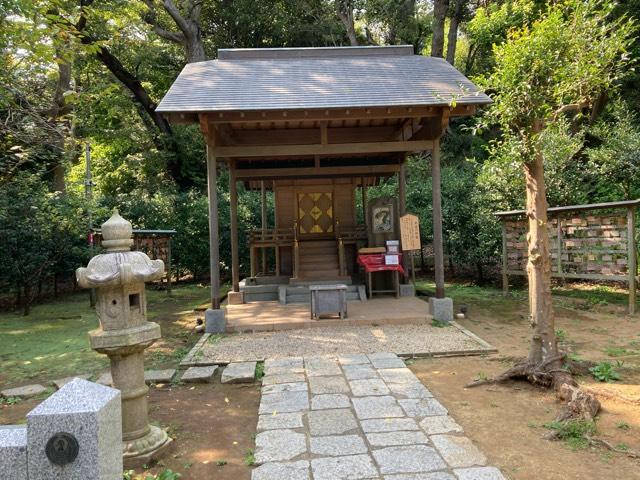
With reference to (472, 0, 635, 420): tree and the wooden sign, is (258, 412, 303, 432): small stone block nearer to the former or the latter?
(472, 0, 635, 420): tree

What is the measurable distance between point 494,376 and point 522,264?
627 centimetres

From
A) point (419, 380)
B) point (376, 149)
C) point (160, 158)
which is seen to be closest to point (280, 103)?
point (376, 149)

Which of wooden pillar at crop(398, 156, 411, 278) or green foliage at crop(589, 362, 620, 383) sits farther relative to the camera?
wooden pillar at crop(398, 156, 411, 278)

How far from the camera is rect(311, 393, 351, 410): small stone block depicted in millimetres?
4039

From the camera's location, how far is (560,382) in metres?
4.16

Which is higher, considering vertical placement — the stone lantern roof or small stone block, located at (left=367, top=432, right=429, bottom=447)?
the stone lantern roof

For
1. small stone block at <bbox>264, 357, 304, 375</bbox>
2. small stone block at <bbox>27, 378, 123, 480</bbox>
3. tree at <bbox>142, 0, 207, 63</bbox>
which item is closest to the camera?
small stone block at <bbox>27, 378, 123, 480</bbox>

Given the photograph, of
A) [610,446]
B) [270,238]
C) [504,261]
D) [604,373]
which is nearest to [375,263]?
[270,238]

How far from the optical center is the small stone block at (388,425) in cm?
353

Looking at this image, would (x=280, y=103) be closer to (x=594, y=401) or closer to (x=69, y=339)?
(x=69, y=339)

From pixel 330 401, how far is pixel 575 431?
206 cm

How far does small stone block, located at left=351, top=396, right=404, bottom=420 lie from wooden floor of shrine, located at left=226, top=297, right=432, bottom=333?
327cm

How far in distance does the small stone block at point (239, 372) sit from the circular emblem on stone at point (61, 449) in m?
3.18

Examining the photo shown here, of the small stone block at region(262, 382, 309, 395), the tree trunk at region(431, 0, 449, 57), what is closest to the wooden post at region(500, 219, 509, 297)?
the small stone block at region(262, 382, 309, 395)
